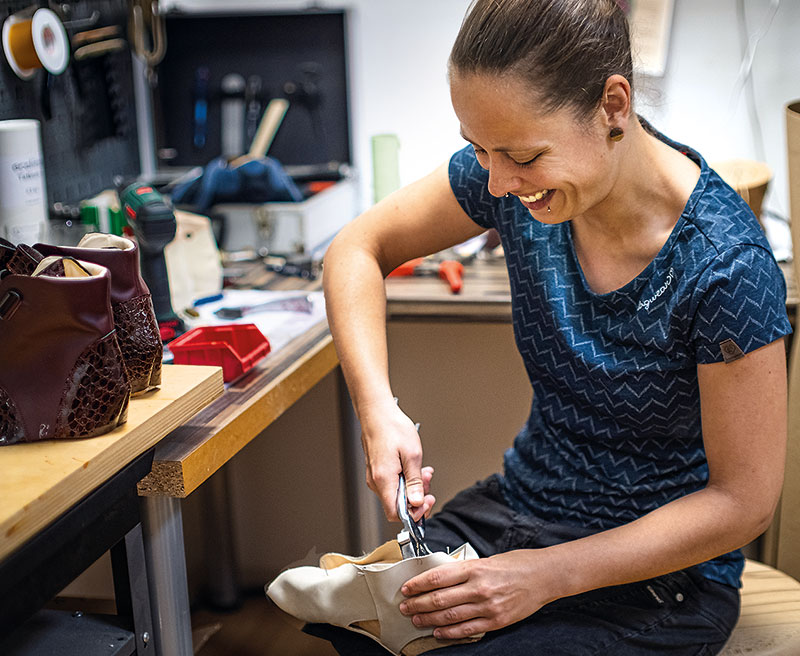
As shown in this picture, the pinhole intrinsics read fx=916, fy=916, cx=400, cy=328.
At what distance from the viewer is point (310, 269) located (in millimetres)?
1725

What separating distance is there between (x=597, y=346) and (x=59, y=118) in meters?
1.24

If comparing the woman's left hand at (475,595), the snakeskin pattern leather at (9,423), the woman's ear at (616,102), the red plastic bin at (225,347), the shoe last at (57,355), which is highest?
the woman's ear at (616,102)

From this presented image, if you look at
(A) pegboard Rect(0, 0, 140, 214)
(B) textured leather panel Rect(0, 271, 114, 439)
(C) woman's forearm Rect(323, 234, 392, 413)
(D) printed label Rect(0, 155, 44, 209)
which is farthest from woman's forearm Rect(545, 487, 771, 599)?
(A) pegboard Rect(0, 0, 140, 214)

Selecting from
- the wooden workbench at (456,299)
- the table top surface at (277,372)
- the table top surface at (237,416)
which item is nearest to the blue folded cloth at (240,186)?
the table top surface at (277,372)

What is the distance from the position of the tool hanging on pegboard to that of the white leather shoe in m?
1.40

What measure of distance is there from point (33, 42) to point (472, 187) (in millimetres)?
910

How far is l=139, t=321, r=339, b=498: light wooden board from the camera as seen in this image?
964mm

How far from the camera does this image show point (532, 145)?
35.7 inches

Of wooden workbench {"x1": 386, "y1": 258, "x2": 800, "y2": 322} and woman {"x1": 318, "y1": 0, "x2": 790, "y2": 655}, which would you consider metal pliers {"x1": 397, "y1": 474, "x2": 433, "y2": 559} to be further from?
wooden workbench {"x1": 386, "y1": 258, "x2": 800, "y2": 322}

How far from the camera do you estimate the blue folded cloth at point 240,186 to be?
1801 mm

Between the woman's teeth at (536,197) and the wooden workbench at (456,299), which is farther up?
the woman's teeth at (536,197)

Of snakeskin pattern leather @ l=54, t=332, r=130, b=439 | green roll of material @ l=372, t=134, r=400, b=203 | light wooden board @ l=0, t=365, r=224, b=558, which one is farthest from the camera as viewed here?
green roll of material @ l=372, t=134, r=400, b=203

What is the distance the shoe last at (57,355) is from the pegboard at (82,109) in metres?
0.92

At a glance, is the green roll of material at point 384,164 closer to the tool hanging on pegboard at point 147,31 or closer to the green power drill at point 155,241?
the tool hanging on pegboard at point 147,31
